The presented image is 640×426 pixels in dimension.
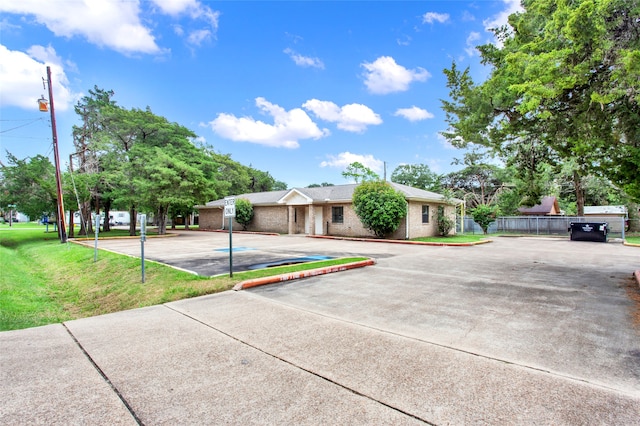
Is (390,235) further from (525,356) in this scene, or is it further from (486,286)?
(525,356)

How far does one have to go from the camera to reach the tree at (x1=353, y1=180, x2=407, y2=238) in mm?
19094

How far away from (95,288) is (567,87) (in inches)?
485

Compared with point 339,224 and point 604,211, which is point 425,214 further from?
point 604,211

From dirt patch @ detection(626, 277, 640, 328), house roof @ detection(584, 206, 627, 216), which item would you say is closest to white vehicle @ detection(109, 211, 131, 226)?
dirt patch @ detection(626, 277, 640, 328)

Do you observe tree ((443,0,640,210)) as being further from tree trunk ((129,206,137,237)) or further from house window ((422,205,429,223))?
tree trunk ((129,206,137,237))

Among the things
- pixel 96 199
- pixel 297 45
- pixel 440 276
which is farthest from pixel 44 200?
pixel 440 276

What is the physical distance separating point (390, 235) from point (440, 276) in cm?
1211

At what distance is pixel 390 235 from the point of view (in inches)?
807

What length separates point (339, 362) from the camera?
3.44 meters

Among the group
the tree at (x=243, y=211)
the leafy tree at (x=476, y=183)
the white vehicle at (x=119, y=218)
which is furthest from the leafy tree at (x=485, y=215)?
the white vehicle at (x=119, y=218)

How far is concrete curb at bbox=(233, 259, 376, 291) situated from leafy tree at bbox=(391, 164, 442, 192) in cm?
4212

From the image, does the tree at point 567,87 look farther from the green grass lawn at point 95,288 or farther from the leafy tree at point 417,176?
the leafy tree at point 417,176

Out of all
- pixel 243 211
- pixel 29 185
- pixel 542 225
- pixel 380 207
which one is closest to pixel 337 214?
pixel 380 207

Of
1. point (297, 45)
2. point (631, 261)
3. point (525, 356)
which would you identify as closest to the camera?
point (525, 356)
